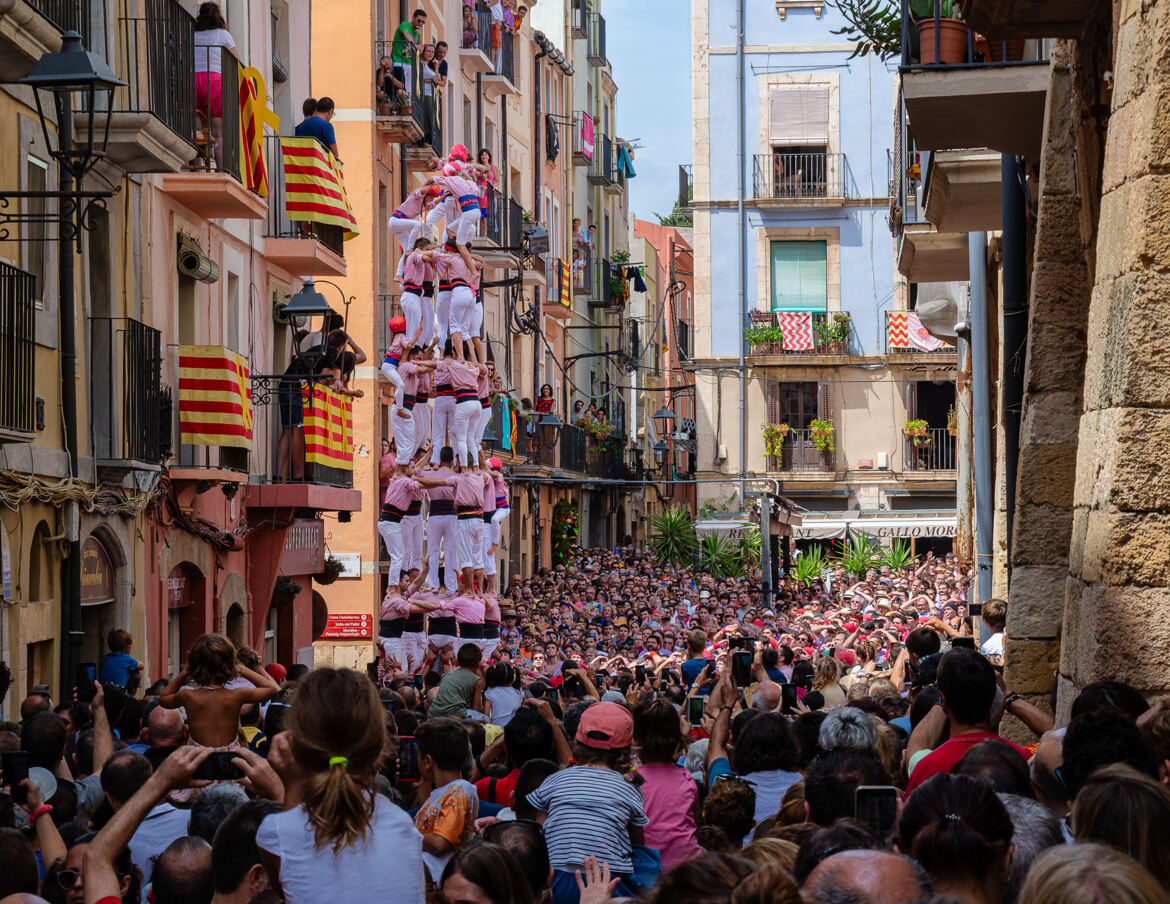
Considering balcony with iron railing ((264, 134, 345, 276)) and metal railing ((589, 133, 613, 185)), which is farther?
metal railing ((589, 133, 613, 185))

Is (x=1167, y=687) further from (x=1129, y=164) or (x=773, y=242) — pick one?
(x=773, y=242)

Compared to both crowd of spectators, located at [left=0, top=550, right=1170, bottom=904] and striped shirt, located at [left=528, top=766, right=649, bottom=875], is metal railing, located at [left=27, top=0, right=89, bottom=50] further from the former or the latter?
striped shirt, located at [left=528, top=766, right=649, bottom=875]

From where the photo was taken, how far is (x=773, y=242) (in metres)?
45.3

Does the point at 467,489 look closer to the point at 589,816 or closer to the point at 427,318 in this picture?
Result: the point at 427,318

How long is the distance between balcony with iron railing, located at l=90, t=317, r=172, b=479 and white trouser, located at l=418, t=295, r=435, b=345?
3.72 m

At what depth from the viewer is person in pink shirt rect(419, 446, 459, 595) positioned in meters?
19.2

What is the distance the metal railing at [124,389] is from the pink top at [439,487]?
3806 millimetres

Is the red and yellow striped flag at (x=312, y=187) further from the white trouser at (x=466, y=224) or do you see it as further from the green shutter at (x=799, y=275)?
the green shutter at (x=799, y=275)

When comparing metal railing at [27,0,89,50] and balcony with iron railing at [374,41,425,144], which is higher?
balcony with iron railing at [374,41,425,144]

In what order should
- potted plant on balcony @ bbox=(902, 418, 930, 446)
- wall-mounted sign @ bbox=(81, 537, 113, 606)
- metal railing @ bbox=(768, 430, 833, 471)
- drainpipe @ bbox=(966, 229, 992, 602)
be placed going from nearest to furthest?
drainpipe @ bbox=(966, 229, 992, 602)
wall-mounted sign @ bbox=(81, 537, 113, 606)
potted plant on balcony @ bbox=(902, 418, 930, 446)
metal railing @ bbox=(768, 430, 833, 471)

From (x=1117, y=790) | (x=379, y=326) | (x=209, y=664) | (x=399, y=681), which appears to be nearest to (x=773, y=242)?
(x=379, y=326)

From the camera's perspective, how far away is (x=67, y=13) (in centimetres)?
1305

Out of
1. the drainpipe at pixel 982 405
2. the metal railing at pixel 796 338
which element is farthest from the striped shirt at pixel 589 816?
the metal railing at pixel 796 338

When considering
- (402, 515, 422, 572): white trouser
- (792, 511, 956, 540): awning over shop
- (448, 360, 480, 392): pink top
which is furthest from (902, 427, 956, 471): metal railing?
(448, 360, 480, 392): pink top
